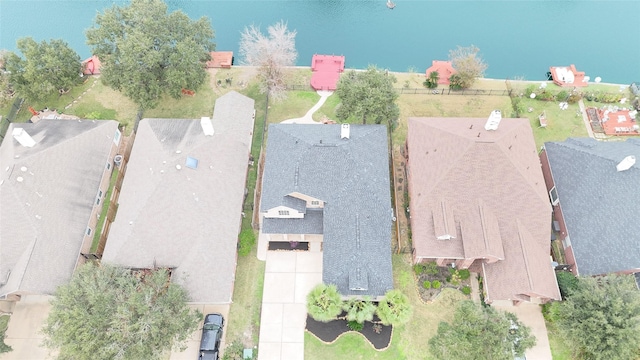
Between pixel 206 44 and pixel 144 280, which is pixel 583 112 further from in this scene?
pixel 144 280

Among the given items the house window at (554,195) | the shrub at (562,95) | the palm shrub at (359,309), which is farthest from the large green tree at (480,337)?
the shrub at (562,95)

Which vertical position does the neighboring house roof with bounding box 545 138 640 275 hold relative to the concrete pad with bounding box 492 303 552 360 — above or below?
above

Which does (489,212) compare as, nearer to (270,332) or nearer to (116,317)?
(270,332)

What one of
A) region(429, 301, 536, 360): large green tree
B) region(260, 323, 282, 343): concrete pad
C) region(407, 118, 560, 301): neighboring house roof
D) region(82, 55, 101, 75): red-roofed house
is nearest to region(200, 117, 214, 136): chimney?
region(260, 323, 282, 343): concrete pad

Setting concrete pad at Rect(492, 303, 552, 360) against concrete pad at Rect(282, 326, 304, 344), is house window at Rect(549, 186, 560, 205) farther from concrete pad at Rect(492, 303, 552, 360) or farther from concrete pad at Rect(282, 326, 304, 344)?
concrete pad at Rect(282, 326, 304, 344)

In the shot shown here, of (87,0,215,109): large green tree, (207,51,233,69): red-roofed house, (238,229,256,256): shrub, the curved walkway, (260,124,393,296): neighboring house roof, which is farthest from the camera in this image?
(207,51,233,69): red-roofed house

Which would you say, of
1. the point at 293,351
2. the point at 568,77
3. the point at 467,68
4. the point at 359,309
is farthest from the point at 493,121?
the point at 293,351

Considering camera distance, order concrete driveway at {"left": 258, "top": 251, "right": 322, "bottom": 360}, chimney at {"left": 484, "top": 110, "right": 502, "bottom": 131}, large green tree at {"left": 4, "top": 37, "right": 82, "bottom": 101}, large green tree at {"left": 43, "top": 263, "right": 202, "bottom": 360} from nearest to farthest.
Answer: large green tree at {"left": 43, "top": 263, "right": 202, "bottom": 360}, concrete driveway at {"left": 258, "top": 251, "right": 322, "bottom": 360}, chimney at {"left": 484, "top": 110, "right": 502, "bottom": 131}, large green tree at {"left": 4, "top": 37, "right": 82, "bottom": 101}
